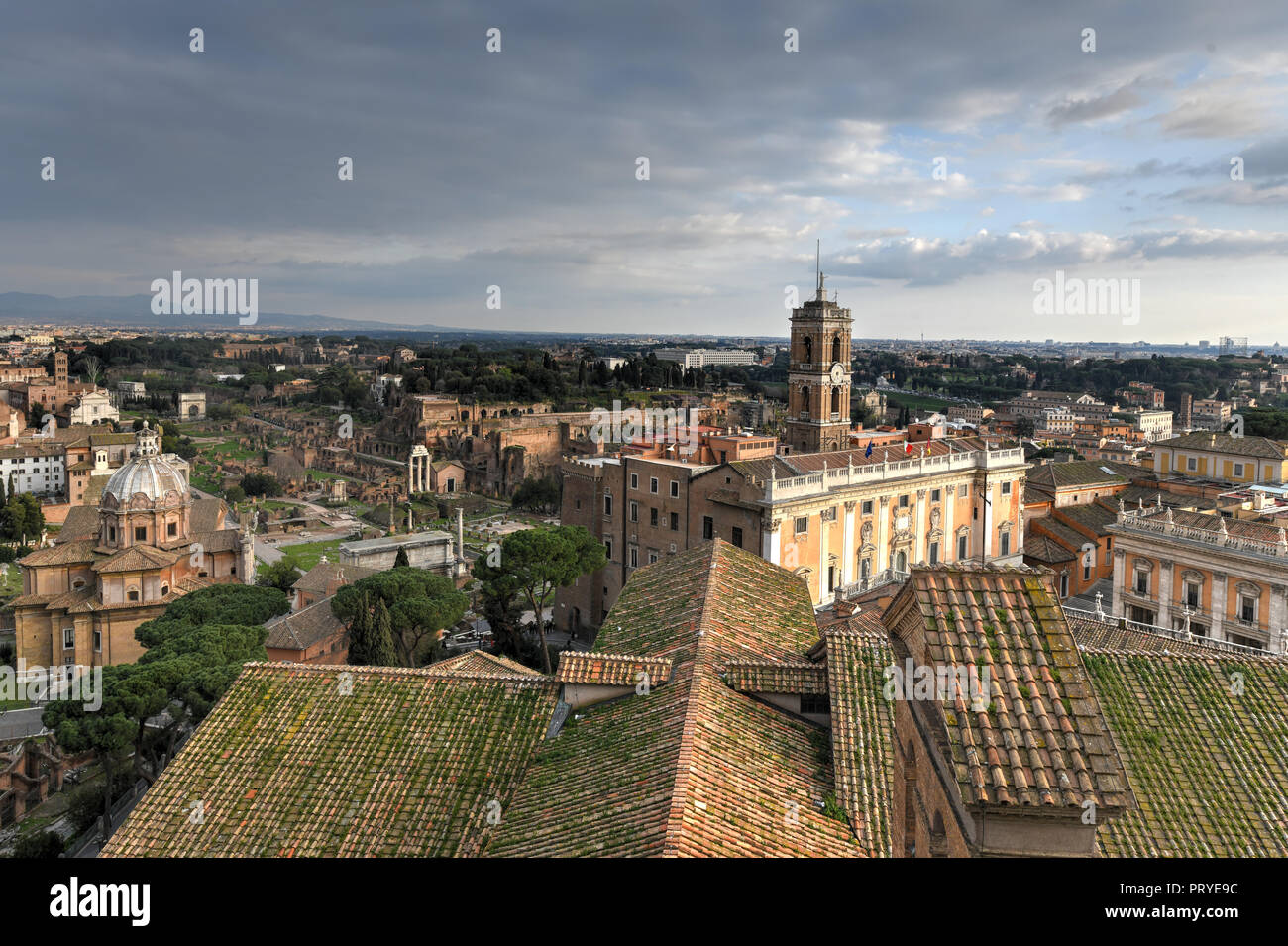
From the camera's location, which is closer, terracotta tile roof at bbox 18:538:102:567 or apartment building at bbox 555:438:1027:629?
apartment building at bbox 555:438:1027:629

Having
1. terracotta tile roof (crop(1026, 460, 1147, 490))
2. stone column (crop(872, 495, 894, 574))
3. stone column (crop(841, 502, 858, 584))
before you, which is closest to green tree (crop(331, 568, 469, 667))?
stone column (crop(841, 502, 858, 584))

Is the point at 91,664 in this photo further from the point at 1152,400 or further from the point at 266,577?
the point at 1152,400

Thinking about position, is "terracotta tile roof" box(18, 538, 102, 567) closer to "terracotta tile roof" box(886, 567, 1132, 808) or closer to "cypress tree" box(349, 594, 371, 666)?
"cypress tree" box(349, 594, 371, 666)

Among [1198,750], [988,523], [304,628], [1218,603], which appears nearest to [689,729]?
[1198,750]

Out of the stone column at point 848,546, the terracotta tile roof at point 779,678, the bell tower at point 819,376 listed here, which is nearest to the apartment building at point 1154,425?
the bell tower at point 819,376

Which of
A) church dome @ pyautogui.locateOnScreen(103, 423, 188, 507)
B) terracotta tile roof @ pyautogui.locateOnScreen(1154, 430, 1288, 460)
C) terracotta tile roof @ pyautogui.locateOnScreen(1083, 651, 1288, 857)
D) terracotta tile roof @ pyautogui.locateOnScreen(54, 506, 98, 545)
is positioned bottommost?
terracotta tile roof @ pyautogui.locateOnScreen(54, 506, 98, 545)

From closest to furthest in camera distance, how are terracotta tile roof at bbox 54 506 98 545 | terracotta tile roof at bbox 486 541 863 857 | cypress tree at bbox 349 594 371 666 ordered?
terracotta tile roof at bbox 486 541 863 857 → cypress tree at bbox 349 594 371 666 → terracotta tile roof at bbox 54 506 98 545

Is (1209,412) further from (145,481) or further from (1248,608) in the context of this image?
(145,481)
